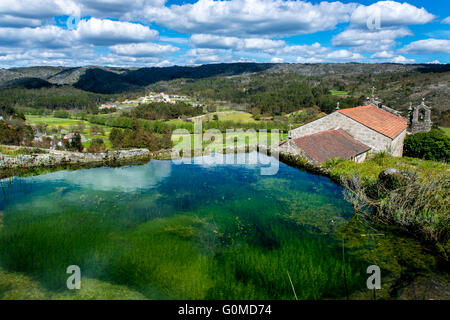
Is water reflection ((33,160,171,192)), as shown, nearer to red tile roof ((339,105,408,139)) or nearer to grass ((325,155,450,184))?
grass ((325,155,450,184))

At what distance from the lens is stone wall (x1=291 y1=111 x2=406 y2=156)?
64.4 feet

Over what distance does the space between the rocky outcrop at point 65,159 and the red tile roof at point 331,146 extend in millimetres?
13195

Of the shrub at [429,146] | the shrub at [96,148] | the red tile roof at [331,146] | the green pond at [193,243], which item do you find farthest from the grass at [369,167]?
the shrub at [96,148]

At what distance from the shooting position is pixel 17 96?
104 metres

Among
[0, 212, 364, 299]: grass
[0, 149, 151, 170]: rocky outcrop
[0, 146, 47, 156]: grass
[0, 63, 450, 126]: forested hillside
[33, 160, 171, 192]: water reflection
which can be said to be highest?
[0, 63, 450, 126]: forested hillside

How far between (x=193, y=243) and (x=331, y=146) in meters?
13.9

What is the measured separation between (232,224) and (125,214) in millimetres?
4649

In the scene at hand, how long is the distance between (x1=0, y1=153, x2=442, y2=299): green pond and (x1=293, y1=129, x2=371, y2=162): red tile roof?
12.9 feet

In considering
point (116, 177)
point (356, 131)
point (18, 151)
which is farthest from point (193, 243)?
point (18, 151)

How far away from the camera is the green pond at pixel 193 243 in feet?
22.6

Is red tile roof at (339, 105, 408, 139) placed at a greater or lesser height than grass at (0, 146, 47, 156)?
greater

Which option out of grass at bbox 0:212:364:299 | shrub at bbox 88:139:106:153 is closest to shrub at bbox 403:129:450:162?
grass at bbox 0:212:364:299
